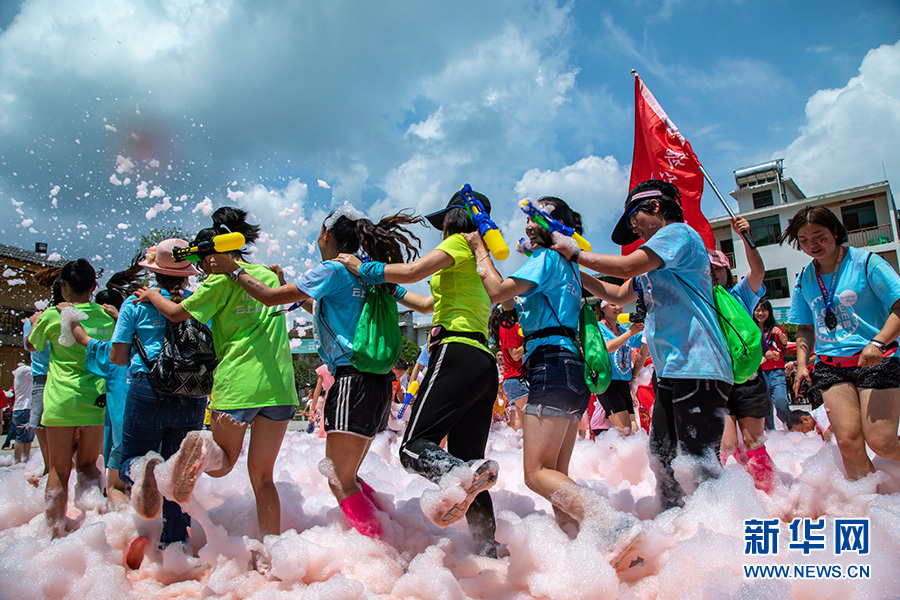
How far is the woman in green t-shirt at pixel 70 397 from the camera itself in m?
3.50

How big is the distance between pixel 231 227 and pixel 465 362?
1675mm

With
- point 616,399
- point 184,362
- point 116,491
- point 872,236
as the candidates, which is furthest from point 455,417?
point 872,236

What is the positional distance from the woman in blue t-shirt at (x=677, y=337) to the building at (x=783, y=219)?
83.7ft

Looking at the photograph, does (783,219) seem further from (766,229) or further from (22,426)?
(22,426)

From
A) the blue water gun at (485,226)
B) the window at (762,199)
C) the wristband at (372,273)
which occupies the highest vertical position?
the window at (762,199)

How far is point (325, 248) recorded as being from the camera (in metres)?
3.02

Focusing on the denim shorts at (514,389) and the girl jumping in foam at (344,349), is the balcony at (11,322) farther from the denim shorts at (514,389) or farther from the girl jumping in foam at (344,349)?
the girl jumping in foam at (344,349)

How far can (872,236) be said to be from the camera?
26.4 metres

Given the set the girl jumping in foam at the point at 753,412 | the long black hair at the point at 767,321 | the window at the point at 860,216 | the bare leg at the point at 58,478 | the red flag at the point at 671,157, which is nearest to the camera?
the bare leg at the point at 58,478

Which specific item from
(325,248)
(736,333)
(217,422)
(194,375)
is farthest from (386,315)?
(736,333)

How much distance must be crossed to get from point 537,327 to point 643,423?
6075 millimetres

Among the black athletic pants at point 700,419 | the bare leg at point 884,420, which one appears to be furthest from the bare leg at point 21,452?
the bare leg at point 884,420

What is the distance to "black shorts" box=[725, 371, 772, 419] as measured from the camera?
12.0 ft

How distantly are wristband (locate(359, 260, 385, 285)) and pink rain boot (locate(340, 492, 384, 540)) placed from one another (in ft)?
3.39
